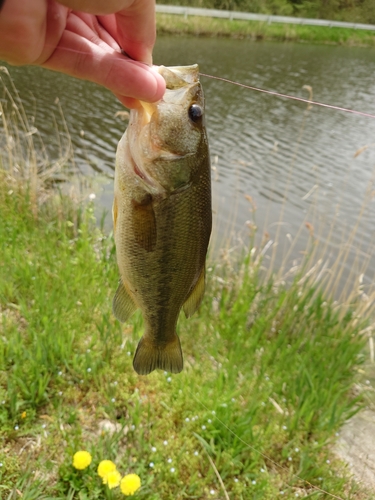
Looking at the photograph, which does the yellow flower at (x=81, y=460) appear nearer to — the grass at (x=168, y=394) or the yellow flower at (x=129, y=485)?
the grass at (x=168, y=394)

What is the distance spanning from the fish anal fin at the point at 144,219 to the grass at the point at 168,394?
1453 millimetres

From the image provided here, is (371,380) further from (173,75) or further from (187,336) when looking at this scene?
(173,75)

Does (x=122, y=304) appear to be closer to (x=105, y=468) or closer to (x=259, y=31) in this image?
(x=105, y=468)

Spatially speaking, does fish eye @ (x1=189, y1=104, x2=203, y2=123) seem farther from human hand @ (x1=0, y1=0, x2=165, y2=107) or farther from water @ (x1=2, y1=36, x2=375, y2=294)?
water @ (x1=2, y1=36, x2=375, y2=294)

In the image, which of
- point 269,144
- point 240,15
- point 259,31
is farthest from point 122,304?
point 240,15

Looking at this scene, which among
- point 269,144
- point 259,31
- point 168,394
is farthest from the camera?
point 259,31

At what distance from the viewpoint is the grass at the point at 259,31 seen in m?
24.4

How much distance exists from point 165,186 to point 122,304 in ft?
1.82

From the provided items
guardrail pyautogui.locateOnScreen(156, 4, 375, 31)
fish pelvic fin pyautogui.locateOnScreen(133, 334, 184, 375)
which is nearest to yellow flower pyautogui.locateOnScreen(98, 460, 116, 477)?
fish pelvic fin pyautogui.locateOnScreen(133, 334, 184, 375)

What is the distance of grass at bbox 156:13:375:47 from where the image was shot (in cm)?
2441

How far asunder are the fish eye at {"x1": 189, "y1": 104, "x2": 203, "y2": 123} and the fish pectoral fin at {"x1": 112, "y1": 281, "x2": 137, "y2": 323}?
2.38 feet

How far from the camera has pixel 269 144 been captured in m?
10.1

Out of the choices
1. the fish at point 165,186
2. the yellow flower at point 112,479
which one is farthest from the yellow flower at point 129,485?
the fish at point 165,186

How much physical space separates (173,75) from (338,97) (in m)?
15.1
